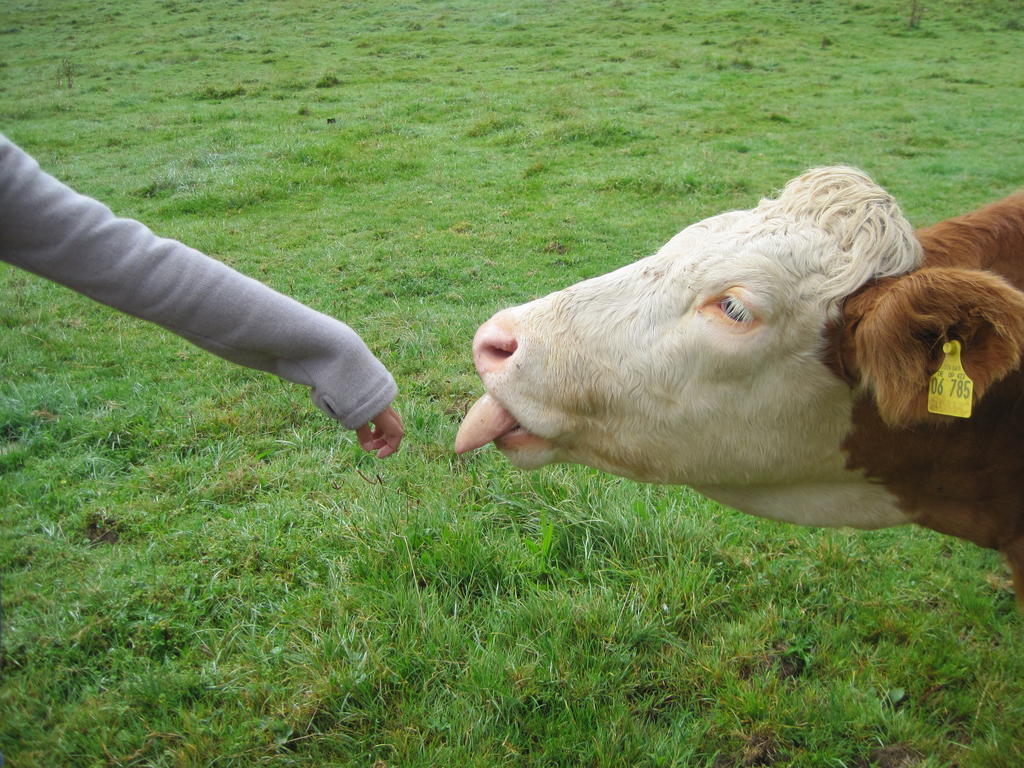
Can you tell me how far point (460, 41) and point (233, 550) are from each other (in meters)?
20.3

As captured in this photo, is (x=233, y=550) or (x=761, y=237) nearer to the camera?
(x=761, y=237)

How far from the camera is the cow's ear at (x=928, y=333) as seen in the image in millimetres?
1724

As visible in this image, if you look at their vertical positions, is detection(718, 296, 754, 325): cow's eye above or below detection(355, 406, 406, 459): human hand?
above

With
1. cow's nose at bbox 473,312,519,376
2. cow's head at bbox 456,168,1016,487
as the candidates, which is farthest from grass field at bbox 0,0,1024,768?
cow's nose at bbox 473,312,519,376

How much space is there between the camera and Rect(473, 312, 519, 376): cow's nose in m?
2.14

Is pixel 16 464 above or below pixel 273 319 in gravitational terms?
below

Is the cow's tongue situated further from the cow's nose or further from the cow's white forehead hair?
the cow's white forehead hair

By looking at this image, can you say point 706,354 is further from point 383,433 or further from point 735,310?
point 383,433

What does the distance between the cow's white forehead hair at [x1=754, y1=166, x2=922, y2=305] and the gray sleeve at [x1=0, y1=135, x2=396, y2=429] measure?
1177 mm

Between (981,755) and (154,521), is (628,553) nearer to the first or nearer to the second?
(981,755)

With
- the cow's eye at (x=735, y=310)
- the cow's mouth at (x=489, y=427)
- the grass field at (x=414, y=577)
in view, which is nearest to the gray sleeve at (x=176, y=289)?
the cow's mouth at (x=489, y=427)

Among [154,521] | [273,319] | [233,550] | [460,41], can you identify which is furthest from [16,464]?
[460,41]

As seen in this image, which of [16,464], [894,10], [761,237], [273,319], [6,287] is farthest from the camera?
[894,10]

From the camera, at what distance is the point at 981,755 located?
241 centimetres
